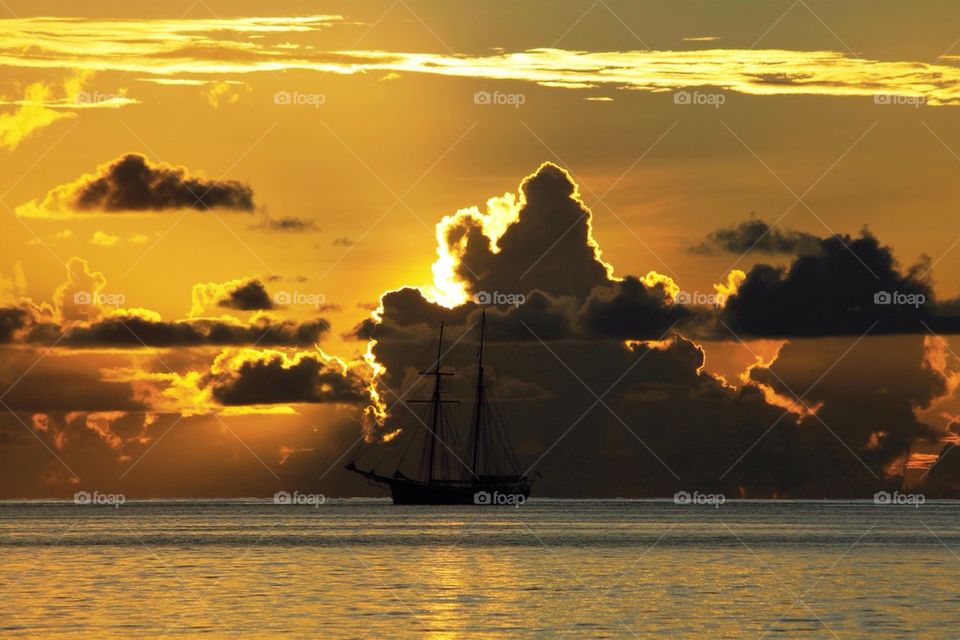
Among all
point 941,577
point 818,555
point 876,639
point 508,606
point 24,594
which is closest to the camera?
point 876,639

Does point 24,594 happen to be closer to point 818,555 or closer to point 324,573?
point 324,573

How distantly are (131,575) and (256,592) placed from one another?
2305 centimetres

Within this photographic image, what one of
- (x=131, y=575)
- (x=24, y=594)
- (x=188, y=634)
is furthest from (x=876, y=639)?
(x=131, y=575)

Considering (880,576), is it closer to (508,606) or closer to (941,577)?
(941,577)

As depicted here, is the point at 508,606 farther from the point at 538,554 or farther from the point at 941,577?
the point at 538,554

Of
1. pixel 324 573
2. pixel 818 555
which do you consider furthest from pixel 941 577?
pixel 324 573

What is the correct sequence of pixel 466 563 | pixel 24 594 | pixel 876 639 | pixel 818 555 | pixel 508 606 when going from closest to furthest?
1. pixel 876 639
2. pixel 508 606
3. pixel 24 594
4. pixel 466 563
5. pixel 818 555

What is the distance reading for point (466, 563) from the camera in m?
141

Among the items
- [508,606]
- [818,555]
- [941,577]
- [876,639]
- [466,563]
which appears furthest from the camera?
[818,555]

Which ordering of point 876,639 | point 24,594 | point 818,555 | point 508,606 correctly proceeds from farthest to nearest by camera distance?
point 818,555
point 24,594
point 508,606
point 876,639

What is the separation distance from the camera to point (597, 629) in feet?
262

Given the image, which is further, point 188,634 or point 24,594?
point 24,594

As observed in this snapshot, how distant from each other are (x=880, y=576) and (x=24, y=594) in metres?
63.0

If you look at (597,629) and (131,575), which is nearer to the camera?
(597,629)
